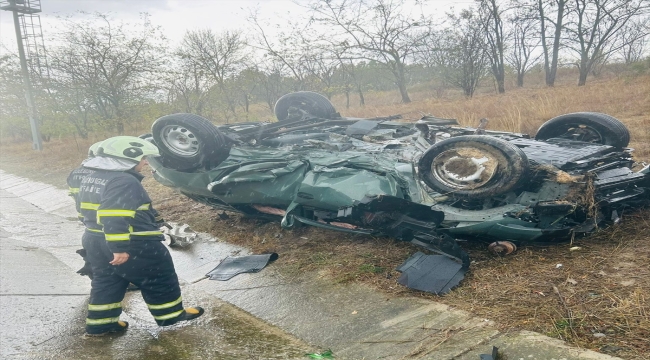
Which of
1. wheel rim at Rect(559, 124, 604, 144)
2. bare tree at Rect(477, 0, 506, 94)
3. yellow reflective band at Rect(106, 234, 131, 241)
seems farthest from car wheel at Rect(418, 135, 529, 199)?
bare tree at Rect(477, 0, 506, 94)

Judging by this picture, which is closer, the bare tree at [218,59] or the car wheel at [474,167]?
the car wheel at [474,167]

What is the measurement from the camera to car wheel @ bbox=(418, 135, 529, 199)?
11.3ft

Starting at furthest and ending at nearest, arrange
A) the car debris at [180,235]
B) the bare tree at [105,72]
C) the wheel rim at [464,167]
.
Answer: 1. the bare tree at [105,72]
2. the car debris at [180,235]
3. the wheel rim at [464,167]

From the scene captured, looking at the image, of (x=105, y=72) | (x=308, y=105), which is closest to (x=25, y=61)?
(x=105, y=72)

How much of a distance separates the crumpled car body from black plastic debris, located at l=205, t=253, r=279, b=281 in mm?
469

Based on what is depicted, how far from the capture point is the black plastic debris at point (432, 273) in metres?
3.31

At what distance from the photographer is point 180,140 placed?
16.3 feet

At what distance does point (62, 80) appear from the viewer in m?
16.7

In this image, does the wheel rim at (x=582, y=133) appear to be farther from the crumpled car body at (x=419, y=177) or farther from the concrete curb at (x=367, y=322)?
the concrete curb at (x=367, y=322)

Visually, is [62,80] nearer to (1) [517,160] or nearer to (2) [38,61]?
(2) [38,61]

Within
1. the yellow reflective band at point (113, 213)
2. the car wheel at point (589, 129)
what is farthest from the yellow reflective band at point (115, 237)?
the car wheel at point (589, 129)

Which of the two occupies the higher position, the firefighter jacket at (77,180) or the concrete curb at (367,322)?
the firefighter jacket at (77,180)

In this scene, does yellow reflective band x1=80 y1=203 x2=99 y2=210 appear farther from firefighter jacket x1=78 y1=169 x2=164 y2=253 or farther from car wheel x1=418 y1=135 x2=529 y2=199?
car wheel x1=418 y1=135 x2=529 y2=199

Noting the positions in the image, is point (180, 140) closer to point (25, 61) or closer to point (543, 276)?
point (543, 276)
